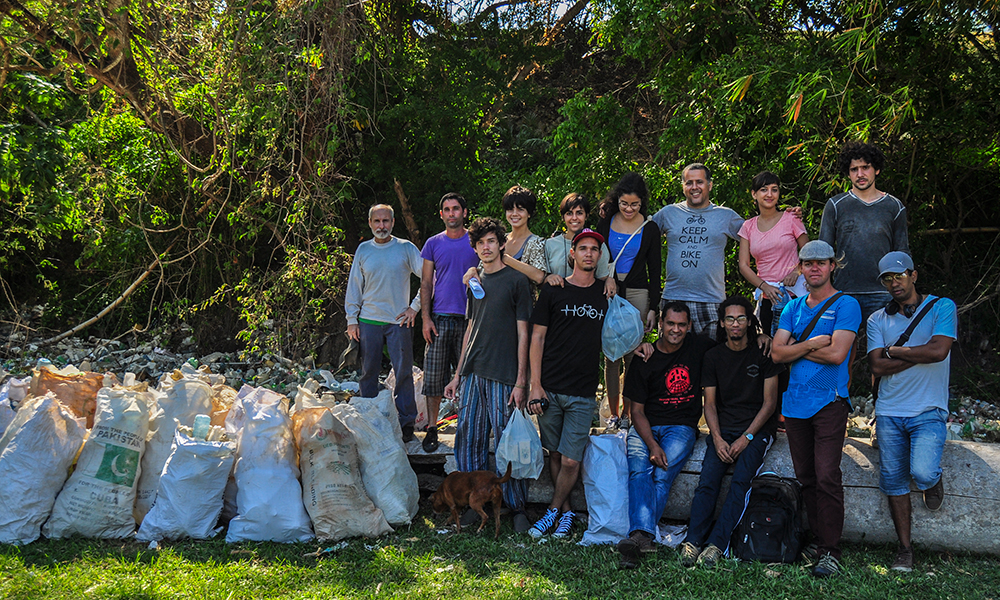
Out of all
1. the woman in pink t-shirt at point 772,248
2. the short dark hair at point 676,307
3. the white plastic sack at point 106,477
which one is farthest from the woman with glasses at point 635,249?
the white plastic sack at point 106,477

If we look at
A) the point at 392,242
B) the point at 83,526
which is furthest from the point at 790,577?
the point at 83,526

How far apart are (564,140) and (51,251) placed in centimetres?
963

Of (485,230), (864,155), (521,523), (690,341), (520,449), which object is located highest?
(864,155)

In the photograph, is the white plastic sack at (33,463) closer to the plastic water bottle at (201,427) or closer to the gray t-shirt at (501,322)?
the plastic water bottle at (201,427)

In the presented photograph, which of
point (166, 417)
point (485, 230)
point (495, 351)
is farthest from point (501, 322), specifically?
point (166, 417)

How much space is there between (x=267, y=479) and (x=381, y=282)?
1671 mm

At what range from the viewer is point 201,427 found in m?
4.51

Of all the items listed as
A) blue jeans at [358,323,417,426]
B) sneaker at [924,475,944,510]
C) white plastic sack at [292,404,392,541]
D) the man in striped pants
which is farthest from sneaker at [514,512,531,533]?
sneaker at [924,475,944,510]

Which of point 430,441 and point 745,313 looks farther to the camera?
point 430,441

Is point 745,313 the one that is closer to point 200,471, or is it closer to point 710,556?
point 710,556

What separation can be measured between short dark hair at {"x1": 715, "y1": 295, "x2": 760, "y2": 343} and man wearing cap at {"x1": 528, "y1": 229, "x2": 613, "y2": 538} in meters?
0.71

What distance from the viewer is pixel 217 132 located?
8109 mm

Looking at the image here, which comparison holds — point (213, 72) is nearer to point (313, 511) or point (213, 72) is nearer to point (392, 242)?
point (392, 242)

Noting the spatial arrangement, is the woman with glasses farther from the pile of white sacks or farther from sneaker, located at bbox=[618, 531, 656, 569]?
the pile of white sacks
